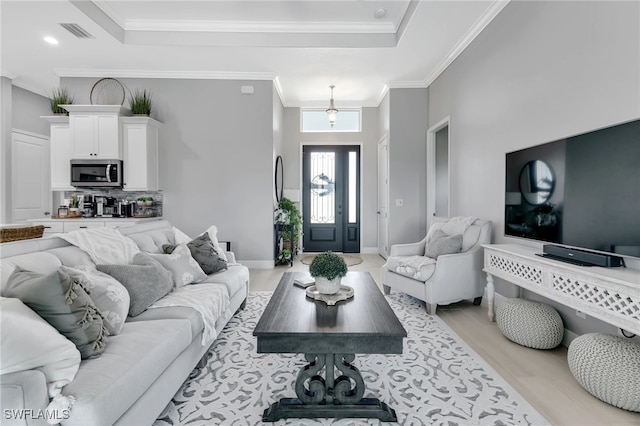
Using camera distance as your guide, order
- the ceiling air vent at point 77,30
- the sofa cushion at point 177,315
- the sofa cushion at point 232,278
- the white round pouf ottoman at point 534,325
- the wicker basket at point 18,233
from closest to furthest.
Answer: the sofa cushion at point 177,315
the white round pouf ottoman at point 534,325
the wicker basket at point 18,233
the sofa cushion at point 232,278
the ceiling air vent at point 77,30

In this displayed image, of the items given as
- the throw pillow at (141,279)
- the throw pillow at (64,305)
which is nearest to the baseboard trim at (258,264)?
the throw pillow at (141,279)

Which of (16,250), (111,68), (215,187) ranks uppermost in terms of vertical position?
(111,68)

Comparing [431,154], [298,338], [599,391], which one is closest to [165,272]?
[298,338]

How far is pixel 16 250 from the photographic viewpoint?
168 cm

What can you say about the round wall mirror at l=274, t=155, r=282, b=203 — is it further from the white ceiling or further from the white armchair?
the white armchair

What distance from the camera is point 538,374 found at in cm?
Answer: 208

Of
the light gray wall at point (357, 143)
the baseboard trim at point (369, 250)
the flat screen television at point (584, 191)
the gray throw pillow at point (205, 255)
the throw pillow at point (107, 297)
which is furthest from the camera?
the baseboard trim at point (369, 250)

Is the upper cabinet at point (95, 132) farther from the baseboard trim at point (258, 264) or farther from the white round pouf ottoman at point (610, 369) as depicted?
the white round pouf ottoman at point (610, 369)

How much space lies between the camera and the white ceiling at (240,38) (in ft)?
11.5

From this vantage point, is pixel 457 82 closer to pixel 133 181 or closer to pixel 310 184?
pixel 310 184

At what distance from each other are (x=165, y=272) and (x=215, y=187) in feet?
9.75

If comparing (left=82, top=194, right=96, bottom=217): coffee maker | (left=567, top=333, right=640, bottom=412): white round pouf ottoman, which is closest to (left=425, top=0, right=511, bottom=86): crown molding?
(left=567, top=333, right=640, bottom=412): white round pouf ottoman

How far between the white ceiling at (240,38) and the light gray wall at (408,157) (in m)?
0.42

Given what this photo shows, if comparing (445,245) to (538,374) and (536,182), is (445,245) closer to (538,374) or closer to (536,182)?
(536,182)
